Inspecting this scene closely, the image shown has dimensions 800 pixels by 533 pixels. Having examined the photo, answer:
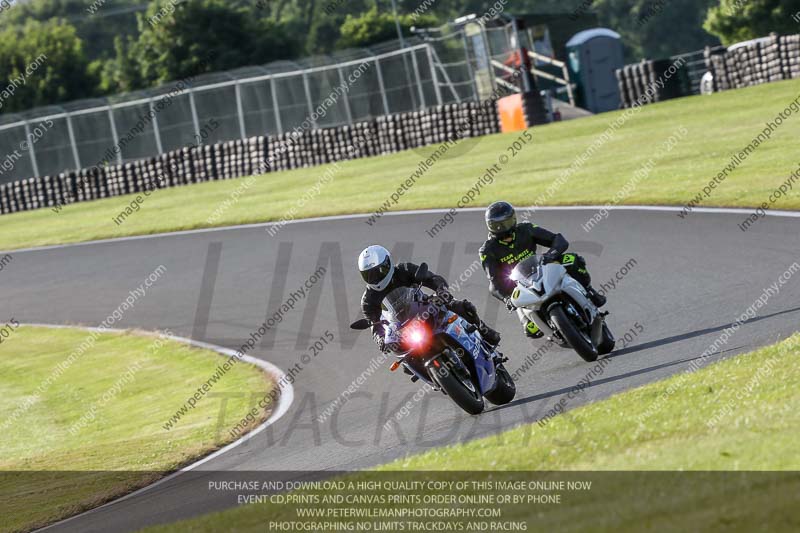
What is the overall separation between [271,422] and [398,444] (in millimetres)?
3094

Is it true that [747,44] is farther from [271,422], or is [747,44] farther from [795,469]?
[795,469]

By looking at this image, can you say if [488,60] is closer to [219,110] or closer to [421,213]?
[219,110]

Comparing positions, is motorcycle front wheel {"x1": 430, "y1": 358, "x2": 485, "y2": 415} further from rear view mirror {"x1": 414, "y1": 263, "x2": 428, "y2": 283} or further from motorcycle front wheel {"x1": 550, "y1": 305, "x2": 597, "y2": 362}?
motorcycle front wheel {"x1": 550, "y1": 305, "x2": 597, "y2": 362}

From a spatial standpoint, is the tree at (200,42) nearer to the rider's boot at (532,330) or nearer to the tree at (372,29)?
the tree at (372,29)

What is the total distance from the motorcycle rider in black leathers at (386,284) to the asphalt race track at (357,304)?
0.91m

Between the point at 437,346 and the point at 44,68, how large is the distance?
216 ft

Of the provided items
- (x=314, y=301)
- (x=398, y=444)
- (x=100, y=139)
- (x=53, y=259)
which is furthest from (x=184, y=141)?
(x=398, y=444)

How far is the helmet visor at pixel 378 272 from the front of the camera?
10.2 metres

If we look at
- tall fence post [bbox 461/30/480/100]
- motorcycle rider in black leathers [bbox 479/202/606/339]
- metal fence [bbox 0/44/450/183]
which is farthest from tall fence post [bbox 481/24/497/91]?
motorcycle rider in black leathers [bbox 479/202/606/339]

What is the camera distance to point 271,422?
12.8 meters

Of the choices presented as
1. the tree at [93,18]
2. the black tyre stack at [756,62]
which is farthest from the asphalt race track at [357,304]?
the tree at [93,18]

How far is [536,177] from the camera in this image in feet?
87.9

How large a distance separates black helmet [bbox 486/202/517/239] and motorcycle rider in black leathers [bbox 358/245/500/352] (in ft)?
4.76

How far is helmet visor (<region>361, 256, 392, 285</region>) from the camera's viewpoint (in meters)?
10.2
